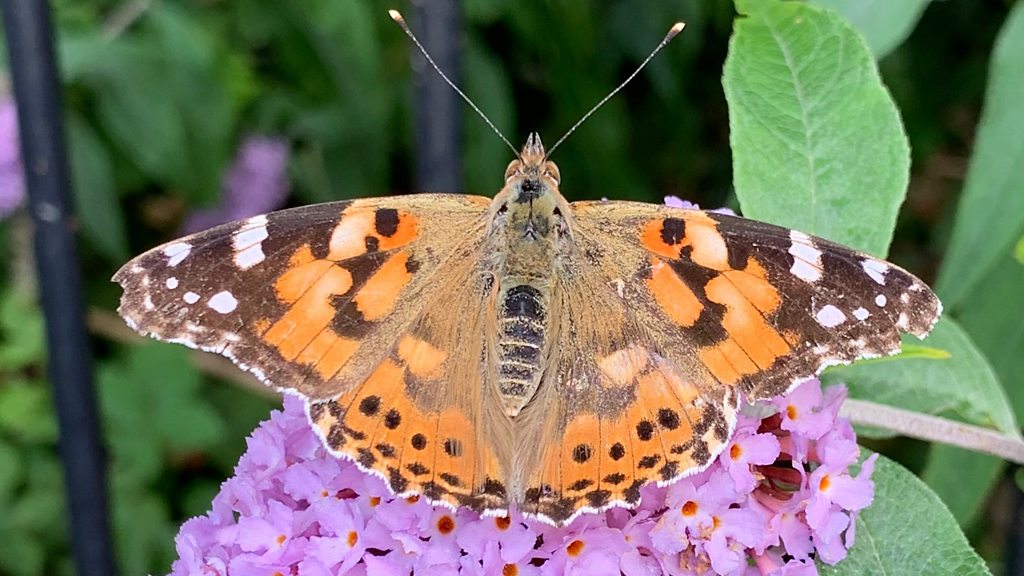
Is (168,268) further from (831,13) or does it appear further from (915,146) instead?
(915,146)

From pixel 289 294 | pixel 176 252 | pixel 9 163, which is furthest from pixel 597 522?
pixel 9 163

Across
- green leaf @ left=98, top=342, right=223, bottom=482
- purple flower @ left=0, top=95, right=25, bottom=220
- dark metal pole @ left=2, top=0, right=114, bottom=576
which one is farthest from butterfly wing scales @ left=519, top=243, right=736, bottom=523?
purple flower @ left=0, top=95, right=25, bottom=220

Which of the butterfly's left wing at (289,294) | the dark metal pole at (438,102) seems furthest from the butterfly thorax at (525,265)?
the dark metal pole at (438,102)

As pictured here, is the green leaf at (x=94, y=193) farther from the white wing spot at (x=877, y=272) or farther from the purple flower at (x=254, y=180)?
the white wing spot at (x=877, y=272)

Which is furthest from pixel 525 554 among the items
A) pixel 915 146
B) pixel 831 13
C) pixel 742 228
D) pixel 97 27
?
pixel 915 146

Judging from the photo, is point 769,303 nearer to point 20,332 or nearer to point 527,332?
point 527,332
